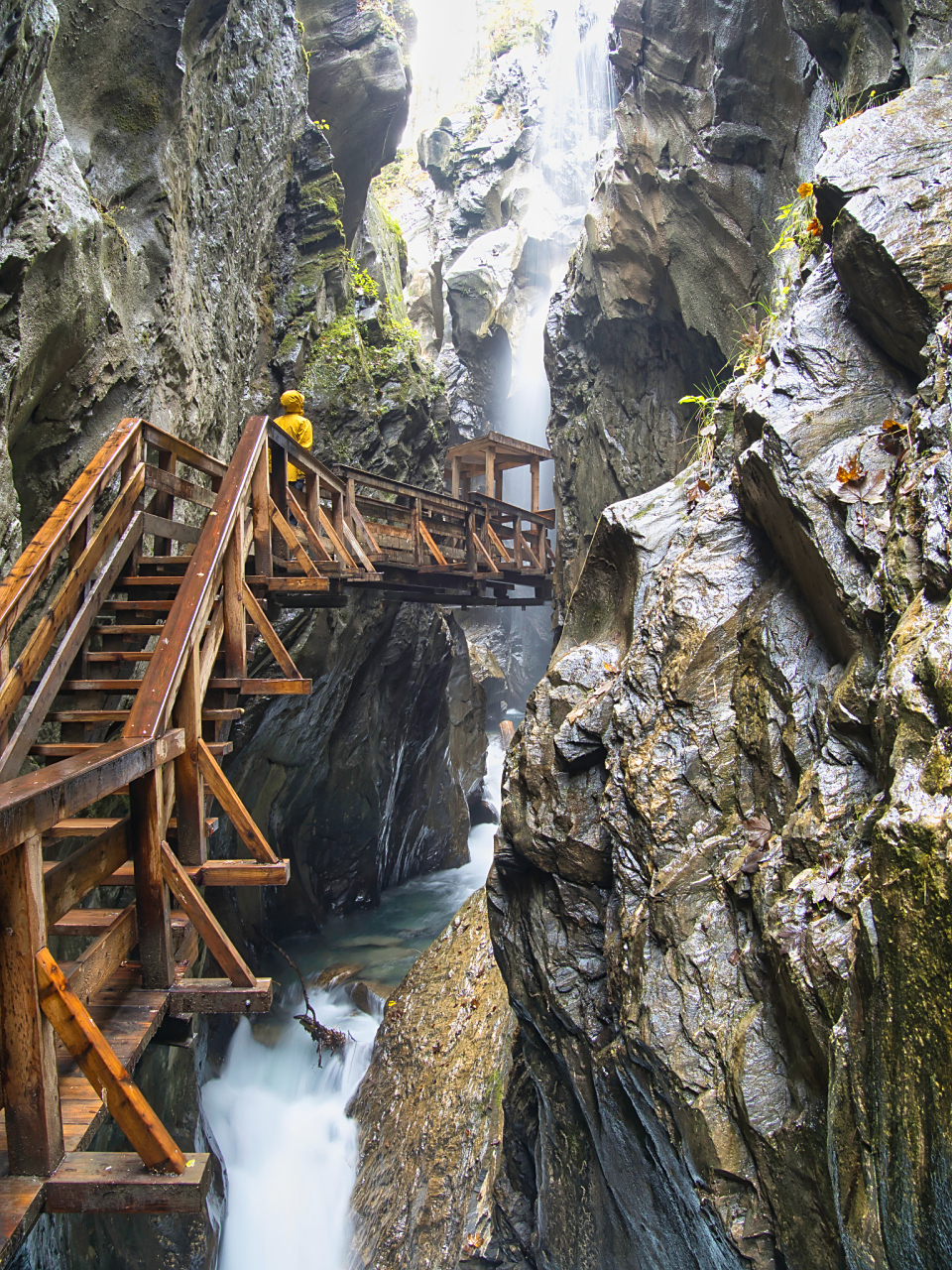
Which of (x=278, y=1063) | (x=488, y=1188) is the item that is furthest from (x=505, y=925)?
(x=278, y=1063)

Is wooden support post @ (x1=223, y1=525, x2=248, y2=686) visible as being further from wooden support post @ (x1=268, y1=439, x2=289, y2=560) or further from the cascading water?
the cascading water

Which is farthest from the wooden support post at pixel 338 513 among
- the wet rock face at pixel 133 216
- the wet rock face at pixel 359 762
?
the wet rock face at pixel 359 762

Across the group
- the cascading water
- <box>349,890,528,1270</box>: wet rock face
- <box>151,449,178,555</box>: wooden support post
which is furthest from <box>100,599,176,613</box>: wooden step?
the cascading water

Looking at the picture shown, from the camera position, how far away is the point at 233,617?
4.86 metres

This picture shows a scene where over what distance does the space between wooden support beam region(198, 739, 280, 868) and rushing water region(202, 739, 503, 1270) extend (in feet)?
19.9

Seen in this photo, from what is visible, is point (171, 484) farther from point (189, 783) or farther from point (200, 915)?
point (200, 915)

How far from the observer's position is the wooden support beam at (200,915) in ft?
10.2

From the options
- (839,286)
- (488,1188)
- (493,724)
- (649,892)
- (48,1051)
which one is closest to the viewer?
(48,1051)

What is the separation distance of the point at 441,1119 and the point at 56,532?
644 centimetres

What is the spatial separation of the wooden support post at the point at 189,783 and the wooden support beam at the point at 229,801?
0.04 metres

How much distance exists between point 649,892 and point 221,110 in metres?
10.6

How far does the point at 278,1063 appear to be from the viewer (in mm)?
9727

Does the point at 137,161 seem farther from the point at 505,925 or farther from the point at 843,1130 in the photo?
the point at 843,1130

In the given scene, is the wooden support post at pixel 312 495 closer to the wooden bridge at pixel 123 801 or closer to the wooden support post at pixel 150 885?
the wooden bridge at pixel 123 801
